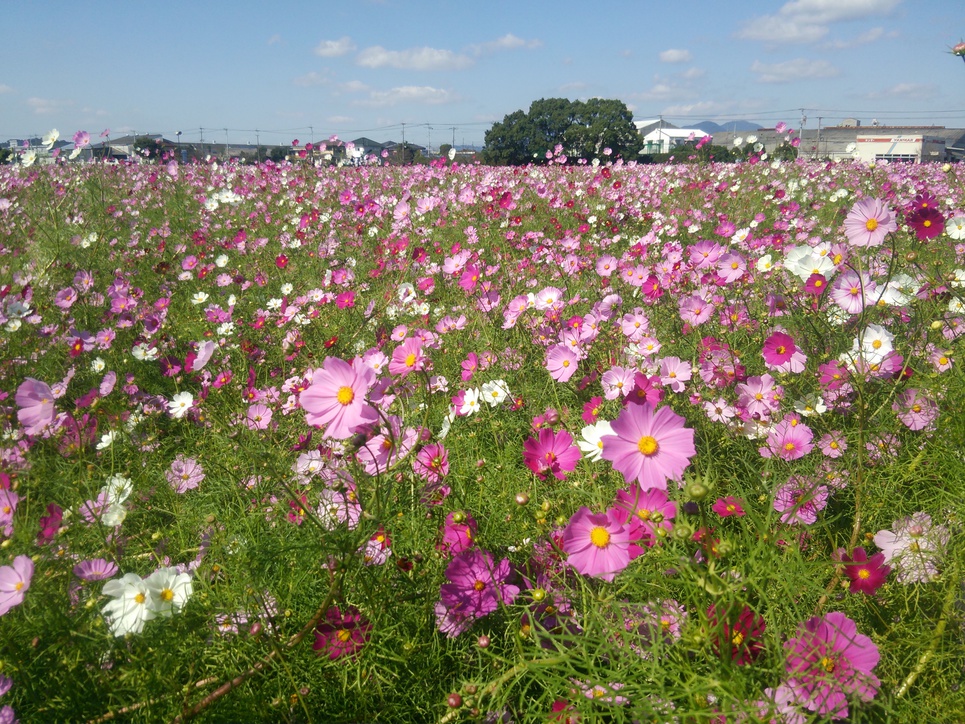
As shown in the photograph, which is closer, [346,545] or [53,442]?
[346,545]

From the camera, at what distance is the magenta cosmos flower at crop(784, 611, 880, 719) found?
75 centimetres

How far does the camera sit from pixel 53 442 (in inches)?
71.6

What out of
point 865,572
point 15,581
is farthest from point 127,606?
point 865,572

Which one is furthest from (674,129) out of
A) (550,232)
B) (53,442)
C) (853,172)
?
(53,442)

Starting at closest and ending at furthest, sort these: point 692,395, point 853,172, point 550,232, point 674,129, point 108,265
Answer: point 692,395 → point 108,265 → point 550,232 → point 853,172 → point 674,129

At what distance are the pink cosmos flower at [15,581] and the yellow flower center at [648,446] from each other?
952 mm

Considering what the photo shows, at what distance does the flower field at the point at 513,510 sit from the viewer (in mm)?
835

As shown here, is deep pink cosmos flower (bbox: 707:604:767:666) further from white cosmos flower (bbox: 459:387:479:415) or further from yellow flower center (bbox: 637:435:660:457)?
white cosmos flower (bbox: 459:387:479:415)

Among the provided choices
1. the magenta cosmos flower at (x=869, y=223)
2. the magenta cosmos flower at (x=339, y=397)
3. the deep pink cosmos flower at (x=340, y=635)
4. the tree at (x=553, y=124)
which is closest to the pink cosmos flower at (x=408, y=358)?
the magenta cosmos flower at (x=339, y=397)

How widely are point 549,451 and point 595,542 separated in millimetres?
270

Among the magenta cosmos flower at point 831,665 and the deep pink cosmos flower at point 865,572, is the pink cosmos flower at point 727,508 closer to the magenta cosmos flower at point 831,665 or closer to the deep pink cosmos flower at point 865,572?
the deep pink cosmos flower at point 865,572

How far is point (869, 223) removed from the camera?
4.49 feet

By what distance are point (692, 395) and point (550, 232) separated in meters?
2.99

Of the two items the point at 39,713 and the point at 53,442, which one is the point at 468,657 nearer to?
the point at 39,713
